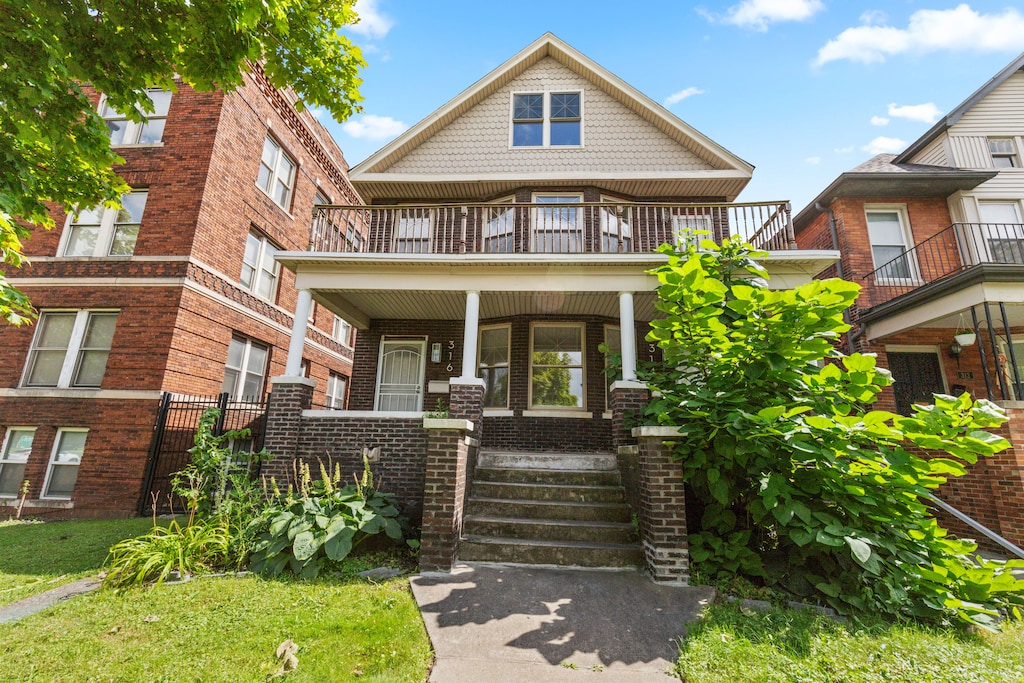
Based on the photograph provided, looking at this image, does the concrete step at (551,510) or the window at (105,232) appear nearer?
the concrete step at (551,510)

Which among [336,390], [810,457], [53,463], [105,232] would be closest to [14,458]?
[53,463]

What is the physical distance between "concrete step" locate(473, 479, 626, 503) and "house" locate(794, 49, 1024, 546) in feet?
23.3

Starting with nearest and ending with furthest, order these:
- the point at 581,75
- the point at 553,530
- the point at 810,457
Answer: the point at 810,457
the point at 553,530
the point at 581,75

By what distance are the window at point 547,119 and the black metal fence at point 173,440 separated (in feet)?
28.8

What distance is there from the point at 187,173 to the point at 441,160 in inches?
230

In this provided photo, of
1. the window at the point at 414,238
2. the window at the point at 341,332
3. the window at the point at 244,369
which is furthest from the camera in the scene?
the window at the point at 341,332

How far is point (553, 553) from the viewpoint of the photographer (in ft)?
15.7

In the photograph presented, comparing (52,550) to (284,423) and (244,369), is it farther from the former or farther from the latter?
(244,369)

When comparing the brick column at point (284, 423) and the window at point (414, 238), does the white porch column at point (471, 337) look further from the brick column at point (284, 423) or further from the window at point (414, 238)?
the window at point (414, 238)

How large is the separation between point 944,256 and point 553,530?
11.5 metres

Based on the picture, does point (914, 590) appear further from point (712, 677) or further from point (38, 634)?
point (38, 634)

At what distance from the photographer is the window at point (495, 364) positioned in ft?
29.9

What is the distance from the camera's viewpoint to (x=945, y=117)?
10867 millimetres

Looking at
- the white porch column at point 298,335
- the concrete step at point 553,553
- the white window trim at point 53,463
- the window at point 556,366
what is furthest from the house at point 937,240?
the white window trim at point 53,463
